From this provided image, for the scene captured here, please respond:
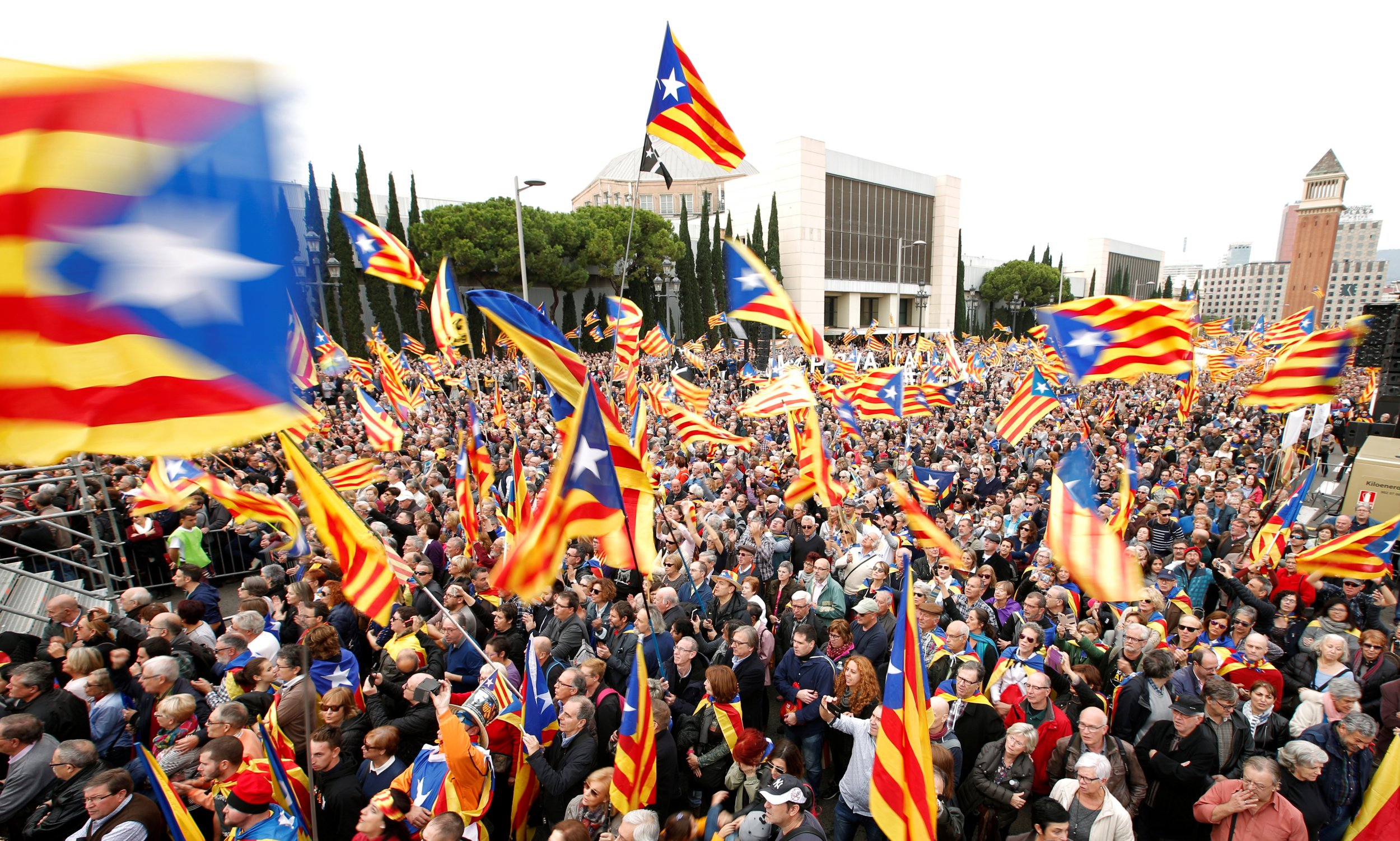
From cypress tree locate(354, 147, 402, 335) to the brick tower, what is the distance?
97885 mm

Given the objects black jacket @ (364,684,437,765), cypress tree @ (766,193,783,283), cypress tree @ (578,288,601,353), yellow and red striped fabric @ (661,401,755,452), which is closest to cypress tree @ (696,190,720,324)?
cypress tree @ (766,193,783,283)

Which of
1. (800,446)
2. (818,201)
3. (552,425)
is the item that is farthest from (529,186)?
(818,201)

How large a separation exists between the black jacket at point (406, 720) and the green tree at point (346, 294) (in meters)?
38.8

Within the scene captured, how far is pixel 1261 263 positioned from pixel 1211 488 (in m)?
153

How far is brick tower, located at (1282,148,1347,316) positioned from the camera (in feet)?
269

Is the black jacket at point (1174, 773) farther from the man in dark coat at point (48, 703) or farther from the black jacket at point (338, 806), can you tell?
the man in dark coat at point (48, 703)

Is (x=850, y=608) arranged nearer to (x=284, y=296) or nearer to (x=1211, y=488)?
(x=284, y=296)

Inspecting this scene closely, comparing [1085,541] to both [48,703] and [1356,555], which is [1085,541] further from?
[48,703]

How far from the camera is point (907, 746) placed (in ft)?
10.5

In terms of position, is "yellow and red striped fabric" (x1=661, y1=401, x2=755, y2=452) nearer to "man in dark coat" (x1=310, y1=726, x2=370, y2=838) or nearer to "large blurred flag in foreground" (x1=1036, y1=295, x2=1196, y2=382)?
"large blurred flag in foreground" (x1=1036, y1=295, x2=1196, y2=382)

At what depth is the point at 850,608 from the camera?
21.8 ft

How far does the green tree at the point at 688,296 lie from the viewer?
4909 cm

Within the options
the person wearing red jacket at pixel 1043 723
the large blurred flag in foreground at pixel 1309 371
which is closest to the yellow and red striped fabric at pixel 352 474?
the person wearing red jacket at pixel 1043 723

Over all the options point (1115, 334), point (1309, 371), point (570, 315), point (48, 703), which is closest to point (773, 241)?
point (570, 315)
